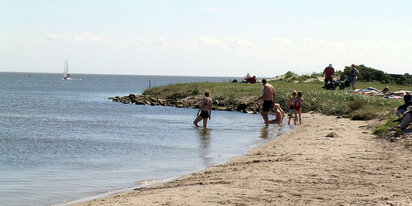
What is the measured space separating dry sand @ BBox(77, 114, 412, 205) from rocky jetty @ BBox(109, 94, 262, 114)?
21932mm

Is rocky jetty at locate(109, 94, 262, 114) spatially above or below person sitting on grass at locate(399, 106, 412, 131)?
below

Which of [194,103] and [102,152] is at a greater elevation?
[194,103]

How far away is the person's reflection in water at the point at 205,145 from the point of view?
15.3m

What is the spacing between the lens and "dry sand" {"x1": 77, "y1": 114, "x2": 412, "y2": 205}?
8539mm

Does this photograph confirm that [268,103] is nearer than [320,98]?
Yes

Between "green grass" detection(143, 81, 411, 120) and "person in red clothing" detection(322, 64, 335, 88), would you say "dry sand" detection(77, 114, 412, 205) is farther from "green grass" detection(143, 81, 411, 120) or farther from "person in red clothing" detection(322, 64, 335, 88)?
"person in red clothing" detection(322, 64, 335, 88)

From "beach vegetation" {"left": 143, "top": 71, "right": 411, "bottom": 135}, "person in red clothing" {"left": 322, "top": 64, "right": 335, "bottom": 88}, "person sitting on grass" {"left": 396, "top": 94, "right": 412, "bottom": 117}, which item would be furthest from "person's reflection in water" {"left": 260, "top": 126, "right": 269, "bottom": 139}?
"person in red clothing" {"left": 322, "top": 64, "right": 335, "bottom": 88}

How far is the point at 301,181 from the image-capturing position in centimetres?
997

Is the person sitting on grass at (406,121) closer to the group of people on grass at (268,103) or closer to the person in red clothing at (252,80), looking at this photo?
the group of people on grass at (268,103)

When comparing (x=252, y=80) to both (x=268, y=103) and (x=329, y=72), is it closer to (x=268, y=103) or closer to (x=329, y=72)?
(x=329, y=72)

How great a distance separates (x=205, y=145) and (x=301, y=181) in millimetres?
9082

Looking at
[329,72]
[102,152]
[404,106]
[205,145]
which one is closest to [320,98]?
[329,72]

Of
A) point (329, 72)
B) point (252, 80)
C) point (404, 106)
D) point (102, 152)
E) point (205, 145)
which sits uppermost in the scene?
point (329, 72)

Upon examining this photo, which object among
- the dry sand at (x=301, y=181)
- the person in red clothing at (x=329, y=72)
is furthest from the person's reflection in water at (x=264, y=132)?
the person in red clothing at (x=329, y=72)
